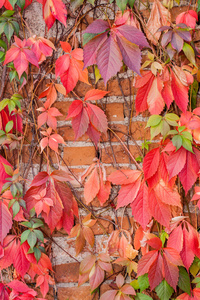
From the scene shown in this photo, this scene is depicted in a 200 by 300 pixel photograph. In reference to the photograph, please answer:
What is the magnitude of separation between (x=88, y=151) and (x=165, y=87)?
39 centimetres

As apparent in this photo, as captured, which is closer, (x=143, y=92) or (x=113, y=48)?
(x=113, y=48)

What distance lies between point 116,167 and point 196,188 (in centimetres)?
A: 32

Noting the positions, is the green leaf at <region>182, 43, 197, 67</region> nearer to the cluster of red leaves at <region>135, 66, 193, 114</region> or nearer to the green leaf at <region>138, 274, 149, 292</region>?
the cluster of red leaves at <region>135, 66, 193, 114</region>

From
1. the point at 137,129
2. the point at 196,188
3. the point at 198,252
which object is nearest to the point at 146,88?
the point at 137,129

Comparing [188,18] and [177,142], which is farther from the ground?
[188,18]

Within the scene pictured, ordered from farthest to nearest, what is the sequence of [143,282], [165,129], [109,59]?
[143,282]
[165,129]
[109,59]

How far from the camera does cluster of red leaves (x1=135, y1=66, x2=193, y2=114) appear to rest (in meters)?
1.05

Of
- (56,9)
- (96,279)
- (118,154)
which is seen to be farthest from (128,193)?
(56,9)

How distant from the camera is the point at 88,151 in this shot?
3.89 ft

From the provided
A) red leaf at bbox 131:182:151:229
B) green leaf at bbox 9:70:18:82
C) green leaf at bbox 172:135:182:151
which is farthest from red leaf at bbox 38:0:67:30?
red leaf at bbox 131:182:151:229

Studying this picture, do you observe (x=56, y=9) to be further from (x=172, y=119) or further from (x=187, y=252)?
(x=187, y=252)

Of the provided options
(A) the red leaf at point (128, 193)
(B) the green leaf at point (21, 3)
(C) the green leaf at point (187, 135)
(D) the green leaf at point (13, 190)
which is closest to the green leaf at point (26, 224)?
(D) the green leaf at point (13, 190)

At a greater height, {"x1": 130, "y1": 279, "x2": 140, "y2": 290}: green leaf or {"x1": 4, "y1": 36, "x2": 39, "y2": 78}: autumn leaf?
{"x1": 4, "y1": 36, "x2": 39, "y2": 78}: autumn leaf

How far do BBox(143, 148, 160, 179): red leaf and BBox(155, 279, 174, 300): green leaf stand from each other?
1.38ft
